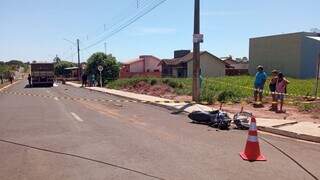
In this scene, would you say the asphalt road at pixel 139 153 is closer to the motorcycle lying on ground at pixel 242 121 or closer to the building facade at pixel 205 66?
the motorcycle lying on ground at pixel 242 121

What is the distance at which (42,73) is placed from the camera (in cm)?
6034

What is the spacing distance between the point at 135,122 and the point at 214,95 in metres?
10.6

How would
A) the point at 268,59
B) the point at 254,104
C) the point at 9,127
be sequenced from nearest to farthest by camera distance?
the point at 9,127 < the point at 254,104 < the point at 268,59

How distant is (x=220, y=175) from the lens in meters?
8.20

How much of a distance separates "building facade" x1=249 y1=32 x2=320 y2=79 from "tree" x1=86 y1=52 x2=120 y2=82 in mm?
20528

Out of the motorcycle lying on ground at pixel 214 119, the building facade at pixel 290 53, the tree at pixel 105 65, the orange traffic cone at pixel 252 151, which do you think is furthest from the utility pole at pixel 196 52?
the tree at pixel 105 65

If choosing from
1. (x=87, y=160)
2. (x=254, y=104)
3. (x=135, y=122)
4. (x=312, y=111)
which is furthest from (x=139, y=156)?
(x=254, y=104)

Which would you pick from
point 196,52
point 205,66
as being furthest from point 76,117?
point 205,66

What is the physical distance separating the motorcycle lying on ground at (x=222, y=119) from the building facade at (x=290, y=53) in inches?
1785

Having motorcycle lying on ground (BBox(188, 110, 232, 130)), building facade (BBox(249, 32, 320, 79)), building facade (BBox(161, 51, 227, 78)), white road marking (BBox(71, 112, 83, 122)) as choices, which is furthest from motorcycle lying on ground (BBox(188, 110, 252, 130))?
building facade (BBox(161, 51, 227, 78))

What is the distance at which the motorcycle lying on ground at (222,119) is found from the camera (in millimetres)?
14925

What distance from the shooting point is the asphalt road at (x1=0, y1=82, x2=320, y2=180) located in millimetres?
8398

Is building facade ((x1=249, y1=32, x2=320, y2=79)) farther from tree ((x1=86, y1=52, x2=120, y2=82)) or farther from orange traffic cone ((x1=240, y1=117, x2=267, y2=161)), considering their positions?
orange traffic cone ((x1=240, y1=117, x2=267, y2=161))

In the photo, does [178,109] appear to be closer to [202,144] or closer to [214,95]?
[214,95]
